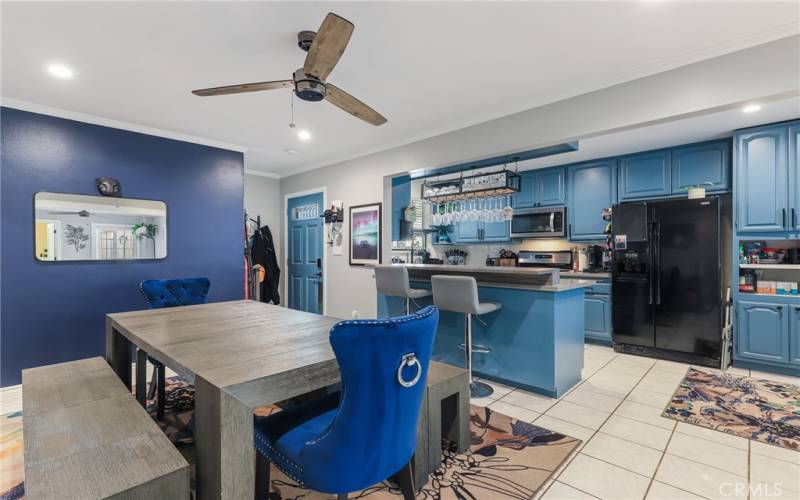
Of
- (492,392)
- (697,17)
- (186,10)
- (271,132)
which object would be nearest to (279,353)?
(186,10)

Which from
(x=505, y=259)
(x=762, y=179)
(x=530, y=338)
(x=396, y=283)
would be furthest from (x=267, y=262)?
(x=762, y=179)

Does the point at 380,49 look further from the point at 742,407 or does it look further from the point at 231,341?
the point at 742,407

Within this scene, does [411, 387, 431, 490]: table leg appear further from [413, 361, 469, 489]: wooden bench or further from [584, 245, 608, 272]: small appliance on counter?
[584, 245, 608, 272]: small appliance on counter

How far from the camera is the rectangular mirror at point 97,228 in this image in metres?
3.28

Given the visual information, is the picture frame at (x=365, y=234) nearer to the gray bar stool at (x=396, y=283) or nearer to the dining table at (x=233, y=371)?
the gray bar stool at (x=396, y=283)

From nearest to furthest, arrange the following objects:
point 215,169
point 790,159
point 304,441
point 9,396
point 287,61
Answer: point 304,441
point 287,61
point 9,396
point 790,159
point 215,169

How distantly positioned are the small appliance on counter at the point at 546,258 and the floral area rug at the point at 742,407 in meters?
2.05

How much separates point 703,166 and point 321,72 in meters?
4.36

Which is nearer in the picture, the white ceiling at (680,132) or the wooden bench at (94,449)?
the wooden bench at (94,449)

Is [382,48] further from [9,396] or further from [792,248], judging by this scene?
[792,248]

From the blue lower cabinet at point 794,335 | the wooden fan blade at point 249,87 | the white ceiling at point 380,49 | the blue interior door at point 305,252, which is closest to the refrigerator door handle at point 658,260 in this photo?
the blue lower cabinet at point 794,335

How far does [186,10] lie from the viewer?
6.43ft

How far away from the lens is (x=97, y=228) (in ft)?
11.6

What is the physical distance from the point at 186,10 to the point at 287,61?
2.15 ft
